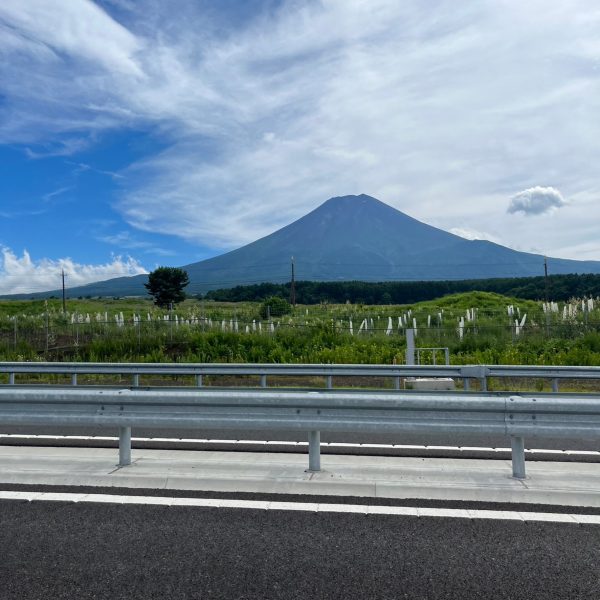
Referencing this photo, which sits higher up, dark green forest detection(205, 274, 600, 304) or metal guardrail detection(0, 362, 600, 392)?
dark green forest detection(205, 274, 600, 304)

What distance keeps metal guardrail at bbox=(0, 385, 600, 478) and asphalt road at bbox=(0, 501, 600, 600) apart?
1.03m

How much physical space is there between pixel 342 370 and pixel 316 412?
7.32m

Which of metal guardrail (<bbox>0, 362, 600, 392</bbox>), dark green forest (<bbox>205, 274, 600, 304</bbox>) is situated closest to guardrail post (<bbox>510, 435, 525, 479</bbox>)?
metal guardrail (<bbox>0, 362, 600, 392</bbox>)

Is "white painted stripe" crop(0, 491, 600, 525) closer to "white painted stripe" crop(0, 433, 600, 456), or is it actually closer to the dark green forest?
"white painted stripe" crop(0, 433, 600, 456)

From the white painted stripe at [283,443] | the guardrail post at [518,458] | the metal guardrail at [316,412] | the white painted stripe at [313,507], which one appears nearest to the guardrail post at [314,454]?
the metal guardrail at [316,412]

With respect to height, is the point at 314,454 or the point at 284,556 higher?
the point at 314,454

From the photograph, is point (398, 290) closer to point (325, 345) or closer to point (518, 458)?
point (325, 345)

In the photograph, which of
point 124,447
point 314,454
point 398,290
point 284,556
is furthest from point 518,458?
point 398,290

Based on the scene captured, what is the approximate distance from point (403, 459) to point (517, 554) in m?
2.71

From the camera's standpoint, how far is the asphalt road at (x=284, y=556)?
3785mm

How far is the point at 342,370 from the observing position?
1321cm

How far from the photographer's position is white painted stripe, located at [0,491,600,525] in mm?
4887

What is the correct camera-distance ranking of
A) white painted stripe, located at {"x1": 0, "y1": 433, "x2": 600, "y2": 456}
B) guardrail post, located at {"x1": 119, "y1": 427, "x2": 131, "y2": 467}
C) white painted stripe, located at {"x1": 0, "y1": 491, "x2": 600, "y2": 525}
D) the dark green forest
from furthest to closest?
the dark green forest < white painted stripe, located at {"x1": 0, "y1": 433, "x2": 600, "y2": 456} < guardrail post, located at {"x1": 119, "y1": 427, "x2": 131, "y2": 467} < white painted stripe, located at {"x1": 0, "y1": 491, "x2": 600, "y2": 525}

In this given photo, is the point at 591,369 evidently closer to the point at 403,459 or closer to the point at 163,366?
the point at 403,459
